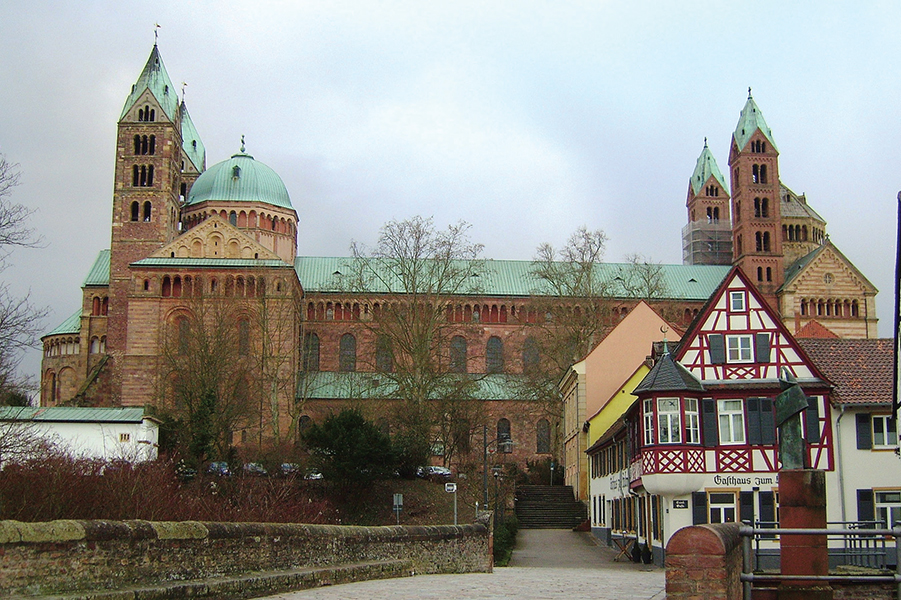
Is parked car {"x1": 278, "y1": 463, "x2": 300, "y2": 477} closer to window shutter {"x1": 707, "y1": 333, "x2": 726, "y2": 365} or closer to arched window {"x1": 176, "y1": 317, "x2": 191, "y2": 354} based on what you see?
arched window {"x1": 176, "y1": 317, "x2": 191, "y2": 354}

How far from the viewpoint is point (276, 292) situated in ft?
237

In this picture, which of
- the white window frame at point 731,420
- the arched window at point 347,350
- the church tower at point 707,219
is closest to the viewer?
the white window frame at point 731,420

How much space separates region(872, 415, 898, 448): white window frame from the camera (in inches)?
A: 1264

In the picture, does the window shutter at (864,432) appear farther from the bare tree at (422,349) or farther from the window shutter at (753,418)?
the bare tree at (422,349)

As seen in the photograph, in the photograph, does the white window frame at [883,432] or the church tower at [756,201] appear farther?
the church tower at [756,201]

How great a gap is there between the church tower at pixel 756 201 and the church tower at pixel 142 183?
4823 cm

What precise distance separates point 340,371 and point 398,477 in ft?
97.4

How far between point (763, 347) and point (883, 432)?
175 inches

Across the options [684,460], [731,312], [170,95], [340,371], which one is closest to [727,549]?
[684,460]

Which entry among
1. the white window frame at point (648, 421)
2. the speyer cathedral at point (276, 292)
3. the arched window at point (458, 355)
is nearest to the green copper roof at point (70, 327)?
the speyer cathedral at point (276, 292)

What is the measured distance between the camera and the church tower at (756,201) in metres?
88.6

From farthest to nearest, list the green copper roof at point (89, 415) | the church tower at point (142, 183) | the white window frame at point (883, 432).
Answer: the church tower at point (142, 183), the green copper roof at point (89, 415), the white window frame at point (883, 432)

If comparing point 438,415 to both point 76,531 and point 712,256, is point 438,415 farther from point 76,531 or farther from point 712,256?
point 712,256

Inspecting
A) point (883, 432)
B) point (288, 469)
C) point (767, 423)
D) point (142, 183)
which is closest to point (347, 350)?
point (142, 183)
